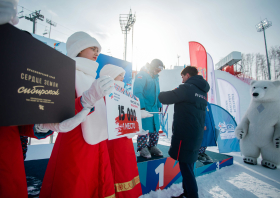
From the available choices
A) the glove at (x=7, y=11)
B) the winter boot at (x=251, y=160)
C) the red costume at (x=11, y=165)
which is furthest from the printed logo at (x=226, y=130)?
the glove at (x=7, y=11)

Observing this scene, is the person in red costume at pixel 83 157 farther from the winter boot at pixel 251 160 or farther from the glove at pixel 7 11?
the winter boot at pixel 251 160

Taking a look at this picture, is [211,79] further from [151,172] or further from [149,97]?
[151,172]

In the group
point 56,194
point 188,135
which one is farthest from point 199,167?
point 56,194

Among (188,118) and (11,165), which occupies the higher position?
(188,118)

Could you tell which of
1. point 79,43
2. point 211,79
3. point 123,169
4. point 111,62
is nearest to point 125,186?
point 123,169

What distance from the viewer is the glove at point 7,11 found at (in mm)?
381

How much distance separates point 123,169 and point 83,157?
0.52 m

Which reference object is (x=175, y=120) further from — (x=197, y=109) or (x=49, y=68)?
(x=49, y=68)

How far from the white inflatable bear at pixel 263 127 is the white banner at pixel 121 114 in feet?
8.65

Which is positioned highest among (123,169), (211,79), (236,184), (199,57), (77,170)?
(199,57)

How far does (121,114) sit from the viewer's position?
39.2 inches

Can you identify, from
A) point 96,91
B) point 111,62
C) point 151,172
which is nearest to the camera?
point 96,91

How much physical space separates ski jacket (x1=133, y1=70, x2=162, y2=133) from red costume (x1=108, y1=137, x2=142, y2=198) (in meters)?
0.75

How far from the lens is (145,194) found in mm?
1609
